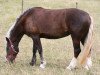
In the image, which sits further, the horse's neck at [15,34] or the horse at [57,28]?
A: the horse's neck at [15,34]

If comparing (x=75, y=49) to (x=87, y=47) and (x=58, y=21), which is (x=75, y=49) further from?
(x=58, y=21)

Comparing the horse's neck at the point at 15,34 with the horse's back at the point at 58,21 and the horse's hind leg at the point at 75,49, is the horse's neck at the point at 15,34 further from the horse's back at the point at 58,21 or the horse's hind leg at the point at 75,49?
the horse's hind leg at the point at 75,49

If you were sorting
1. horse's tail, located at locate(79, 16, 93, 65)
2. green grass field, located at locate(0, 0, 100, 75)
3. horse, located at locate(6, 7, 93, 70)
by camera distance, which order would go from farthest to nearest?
horse, located at locate(6, 7, 93, 70) < horse's tail, located at locate(79, 16, 93, 65) < green grass field, located at locate(0, 0, 100, 75)

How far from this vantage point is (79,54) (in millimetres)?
9492

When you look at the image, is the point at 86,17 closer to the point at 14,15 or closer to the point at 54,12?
the point at 54,12

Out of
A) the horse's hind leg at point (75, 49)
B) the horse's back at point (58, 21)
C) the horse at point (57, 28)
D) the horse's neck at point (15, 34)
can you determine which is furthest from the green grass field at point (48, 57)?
the horse's back at point (58, 21)

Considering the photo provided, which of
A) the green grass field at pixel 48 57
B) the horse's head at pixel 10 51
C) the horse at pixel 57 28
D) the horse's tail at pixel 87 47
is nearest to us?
the green grass field at pixel 48 57

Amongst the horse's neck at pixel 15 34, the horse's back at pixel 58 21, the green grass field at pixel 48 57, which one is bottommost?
the green grass field at pixel 48 57

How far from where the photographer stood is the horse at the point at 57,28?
9.27m

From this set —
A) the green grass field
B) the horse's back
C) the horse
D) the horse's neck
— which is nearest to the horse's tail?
the horse

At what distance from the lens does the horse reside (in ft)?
30.4

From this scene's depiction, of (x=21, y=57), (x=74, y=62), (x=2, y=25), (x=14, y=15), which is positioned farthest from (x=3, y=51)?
(x=14, y=15)

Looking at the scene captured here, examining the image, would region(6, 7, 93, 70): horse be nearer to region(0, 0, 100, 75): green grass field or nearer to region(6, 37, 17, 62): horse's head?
region(6, 37, 17, 62): horse's head

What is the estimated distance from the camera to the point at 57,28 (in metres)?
9.57
